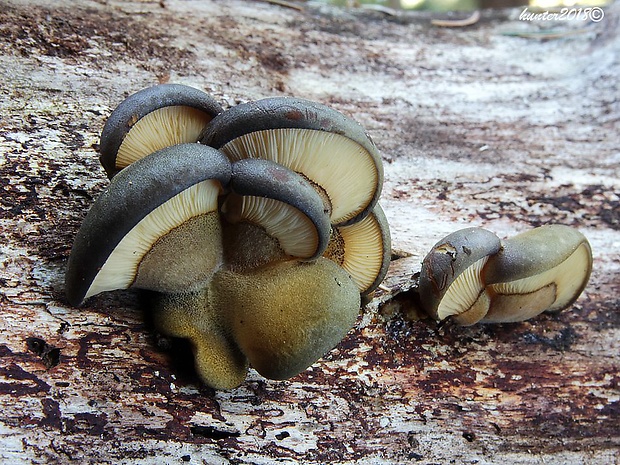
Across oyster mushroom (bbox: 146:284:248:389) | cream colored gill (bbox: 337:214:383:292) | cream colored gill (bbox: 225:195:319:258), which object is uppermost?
cream colored gill (bbox: 225:195:319:258)

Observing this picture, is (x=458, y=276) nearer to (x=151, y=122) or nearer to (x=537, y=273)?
(x=537, y=273)

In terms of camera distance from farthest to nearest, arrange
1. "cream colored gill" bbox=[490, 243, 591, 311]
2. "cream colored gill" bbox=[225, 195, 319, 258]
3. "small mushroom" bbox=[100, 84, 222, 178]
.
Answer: "cream colored gill" bbox=[490, 243, 591, 311] < "small mushroom" bbox=[100, 84, 222, 178] < "cream colored gill" bbox=[225, 195, 319, 258]

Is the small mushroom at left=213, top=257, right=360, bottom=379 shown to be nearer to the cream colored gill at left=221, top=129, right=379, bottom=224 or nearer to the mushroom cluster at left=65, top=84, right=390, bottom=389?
the mushroom cluster at left=65, top=84, right=390, bottom=389

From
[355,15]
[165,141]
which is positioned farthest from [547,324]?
[355,15]

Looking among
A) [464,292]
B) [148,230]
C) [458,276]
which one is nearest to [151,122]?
[148,230]

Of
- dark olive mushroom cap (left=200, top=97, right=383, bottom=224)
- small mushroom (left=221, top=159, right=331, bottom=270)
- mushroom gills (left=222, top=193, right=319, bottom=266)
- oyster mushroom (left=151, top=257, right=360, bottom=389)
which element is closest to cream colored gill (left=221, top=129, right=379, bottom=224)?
dark olive mushroom cap (left=200, top=97, right=383, bottom=224)

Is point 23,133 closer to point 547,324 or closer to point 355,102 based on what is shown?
point 355,102
